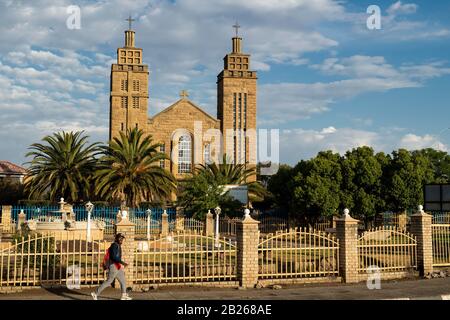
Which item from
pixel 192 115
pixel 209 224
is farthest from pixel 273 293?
pixel 192 115

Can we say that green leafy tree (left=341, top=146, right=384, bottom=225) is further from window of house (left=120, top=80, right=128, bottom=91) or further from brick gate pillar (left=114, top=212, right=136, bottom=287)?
window of house (left=120, top=80, right=128, bottom=91)

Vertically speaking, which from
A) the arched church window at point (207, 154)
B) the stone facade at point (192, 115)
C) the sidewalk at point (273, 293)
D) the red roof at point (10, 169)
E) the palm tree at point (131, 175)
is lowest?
the sidewalk at point (273, 293)

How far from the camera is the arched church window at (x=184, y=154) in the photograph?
197 feet

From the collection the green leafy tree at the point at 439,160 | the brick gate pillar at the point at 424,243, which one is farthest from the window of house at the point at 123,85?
the brick gate pillar at the point at 424,243

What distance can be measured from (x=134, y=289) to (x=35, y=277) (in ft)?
8.58

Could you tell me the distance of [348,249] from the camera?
45.4 feet

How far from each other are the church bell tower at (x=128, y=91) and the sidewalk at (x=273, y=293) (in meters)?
48.2

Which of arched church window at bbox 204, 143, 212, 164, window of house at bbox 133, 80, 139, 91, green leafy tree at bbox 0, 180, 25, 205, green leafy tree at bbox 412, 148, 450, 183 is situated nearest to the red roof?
Answer: green leafy tree at bbox 0, 180, 25, 205

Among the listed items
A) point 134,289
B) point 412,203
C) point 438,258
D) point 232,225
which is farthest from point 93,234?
point 412,203

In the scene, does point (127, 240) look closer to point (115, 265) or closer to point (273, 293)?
point (115, 265)

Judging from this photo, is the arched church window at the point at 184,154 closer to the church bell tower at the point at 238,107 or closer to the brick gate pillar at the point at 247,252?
the church bell tower at the point at 238,107

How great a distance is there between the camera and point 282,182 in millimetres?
44031
